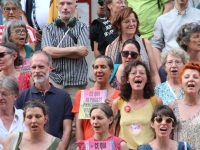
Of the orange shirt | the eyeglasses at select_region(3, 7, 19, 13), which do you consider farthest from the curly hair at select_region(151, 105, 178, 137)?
the eyeglasses at select_region(3, 7, 19, 13)

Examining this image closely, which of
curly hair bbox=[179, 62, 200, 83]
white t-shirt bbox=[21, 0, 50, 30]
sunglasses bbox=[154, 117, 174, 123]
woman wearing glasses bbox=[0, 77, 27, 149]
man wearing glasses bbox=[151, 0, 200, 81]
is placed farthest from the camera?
white t-shirt bbox=[21, 0, 50, 30]

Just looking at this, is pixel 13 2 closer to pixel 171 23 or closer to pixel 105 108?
pixel 171 23

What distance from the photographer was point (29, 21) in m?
13.0

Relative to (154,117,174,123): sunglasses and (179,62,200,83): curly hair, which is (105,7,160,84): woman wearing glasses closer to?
(179,62,200,83): curly hair

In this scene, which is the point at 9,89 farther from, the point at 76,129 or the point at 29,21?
the point at 29,21

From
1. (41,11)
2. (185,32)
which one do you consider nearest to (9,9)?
(41,11)

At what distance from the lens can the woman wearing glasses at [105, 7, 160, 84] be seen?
1139cm

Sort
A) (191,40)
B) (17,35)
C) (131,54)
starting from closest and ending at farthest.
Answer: (131,54), (191,40), (17,35)

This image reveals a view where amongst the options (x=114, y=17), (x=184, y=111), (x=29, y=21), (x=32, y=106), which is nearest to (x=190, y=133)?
(x=184, y=111)

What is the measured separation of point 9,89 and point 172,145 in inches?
80.7

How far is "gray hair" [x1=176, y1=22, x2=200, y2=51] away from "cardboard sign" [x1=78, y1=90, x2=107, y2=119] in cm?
149

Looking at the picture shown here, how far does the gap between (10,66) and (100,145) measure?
2.09m

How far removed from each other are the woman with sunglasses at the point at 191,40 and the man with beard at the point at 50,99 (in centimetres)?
187

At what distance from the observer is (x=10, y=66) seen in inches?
433
